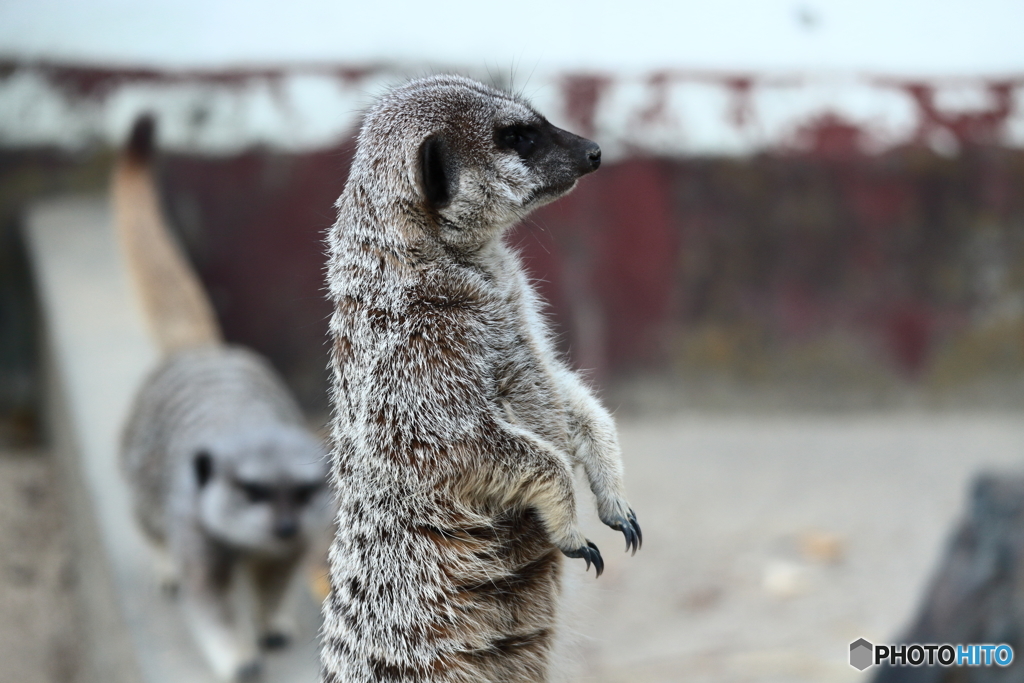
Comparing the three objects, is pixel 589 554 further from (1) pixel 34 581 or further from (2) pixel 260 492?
(1) pixel 34 581

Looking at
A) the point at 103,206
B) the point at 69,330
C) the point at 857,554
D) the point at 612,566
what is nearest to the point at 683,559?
the point at 612,566

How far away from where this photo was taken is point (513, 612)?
43.6 inches

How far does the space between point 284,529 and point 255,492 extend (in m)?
0.14

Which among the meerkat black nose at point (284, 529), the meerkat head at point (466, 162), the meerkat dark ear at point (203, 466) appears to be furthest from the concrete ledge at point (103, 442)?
the meerkat head at point (466, 162)

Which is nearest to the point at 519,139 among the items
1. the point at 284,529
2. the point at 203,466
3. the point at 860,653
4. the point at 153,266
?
the point at 284,529

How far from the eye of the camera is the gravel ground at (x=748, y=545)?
120 inches

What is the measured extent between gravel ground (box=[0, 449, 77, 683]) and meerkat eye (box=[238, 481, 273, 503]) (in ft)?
3.70

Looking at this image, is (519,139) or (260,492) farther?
(260,492)

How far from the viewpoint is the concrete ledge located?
2.43 metres

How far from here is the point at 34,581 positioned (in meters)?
3.18

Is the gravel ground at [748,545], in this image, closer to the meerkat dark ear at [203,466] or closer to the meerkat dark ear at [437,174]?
the meerkat dark ear at [203,466]

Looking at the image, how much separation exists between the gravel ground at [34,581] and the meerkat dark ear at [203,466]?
41.1 inches

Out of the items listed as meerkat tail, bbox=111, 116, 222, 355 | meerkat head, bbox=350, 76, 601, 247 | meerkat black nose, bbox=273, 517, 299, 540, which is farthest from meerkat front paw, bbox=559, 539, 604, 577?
meerkat tail, bbox=111, 116, 222, 355

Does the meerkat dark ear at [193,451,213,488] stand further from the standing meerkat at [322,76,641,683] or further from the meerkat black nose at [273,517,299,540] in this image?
the standing meerkat at [322,76,641,683]
